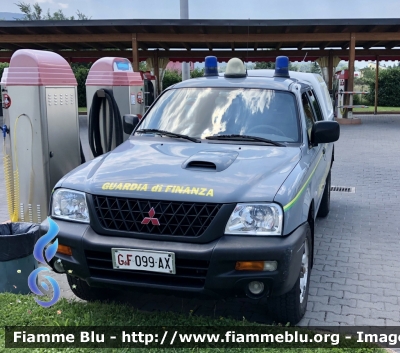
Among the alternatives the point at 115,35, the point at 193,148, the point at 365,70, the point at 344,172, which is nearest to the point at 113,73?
the point at 193,148

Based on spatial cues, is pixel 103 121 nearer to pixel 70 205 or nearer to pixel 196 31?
pixel 70 205

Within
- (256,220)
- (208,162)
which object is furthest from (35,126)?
(256,220)

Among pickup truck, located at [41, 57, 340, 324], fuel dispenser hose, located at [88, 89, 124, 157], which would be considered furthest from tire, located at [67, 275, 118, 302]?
fuel dispenser hose, located at [88, 89, 124, 157]

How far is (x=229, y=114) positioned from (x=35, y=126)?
2.35 metres

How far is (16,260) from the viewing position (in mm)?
4320

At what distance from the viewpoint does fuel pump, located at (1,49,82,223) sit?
18.3 ft

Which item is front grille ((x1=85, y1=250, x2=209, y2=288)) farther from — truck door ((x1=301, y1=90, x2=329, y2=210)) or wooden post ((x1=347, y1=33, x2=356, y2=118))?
wooden post ((x1=347, y1=33, x2=356, y2=118))

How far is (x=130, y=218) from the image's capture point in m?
3.44

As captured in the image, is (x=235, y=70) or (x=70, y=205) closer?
(x=70, y=205)

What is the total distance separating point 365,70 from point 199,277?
133 ft

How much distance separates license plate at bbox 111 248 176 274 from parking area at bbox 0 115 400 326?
33.9 inches

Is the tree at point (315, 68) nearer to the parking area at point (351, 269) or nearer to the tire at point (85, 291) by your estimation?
the parking area at point (351, 269)

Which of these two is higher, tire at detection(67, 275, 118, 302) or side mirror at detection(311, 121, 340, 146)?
side mirror at detection(311, 121, 340, 146)

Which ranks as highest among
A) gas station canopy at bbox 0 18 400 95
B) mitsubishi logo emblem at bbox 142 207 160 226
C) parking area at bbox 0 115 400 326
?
gas station canopy at bbox 0 18 400 95
